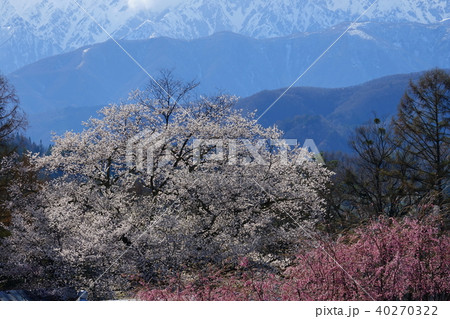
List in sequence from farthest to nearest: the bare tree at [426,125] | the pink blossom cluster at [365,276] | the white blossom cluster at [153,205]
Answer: the bare tree at [426,125] → the white blossom cluster at [153,205] → the pink blossom cluster at [365,276]

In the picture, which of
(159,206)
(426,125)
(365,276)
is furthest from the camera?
(426,125)

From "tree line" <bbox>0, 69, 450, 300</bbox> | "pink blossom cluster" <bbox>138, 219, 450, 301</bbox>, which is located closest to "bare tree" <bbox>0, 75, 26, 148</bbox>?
"tree line" <bbox>0, 69, 450, 300</bbox>

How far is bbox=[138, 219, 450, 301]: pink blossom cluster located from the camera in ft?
32.7

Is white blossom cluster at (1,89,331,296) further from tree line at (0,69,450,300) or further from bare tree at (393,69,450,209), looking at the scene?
bare tree at (393,69,450,209)

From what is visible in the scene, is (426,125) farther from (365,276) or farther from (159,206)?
(365,276)

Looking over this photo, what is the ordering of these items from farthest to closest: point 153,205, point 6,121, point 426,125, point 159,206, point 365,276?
point 426,125 < point 6,121 < point 153,205 < point 159,206 < point 365,276

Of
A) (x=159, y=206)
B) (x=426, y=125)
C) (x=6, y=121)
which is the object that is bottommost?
(x=159, y=206)

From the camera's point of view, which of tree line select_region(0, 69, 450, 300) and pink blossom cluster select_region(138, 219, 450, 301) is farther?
tree line select_region(0, 69, 450, 300)

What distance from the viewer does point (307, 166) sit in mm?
23562

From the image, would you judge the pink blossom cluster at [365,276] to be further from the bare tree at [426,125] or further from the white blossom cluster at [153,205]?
the bare tree at [426,125]

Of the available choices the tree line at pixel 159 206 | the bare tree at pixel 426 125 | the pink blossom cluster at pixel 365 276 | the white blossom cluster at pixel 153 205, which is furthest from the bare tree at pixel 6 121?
the bare tree at pixel 426 125

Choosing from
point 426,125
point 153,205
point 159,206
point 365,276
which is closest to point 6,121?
point 153,205

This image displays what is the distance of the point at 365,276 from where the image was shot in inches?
426

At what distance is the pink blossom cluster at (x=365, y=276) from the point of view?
32.7 ft
